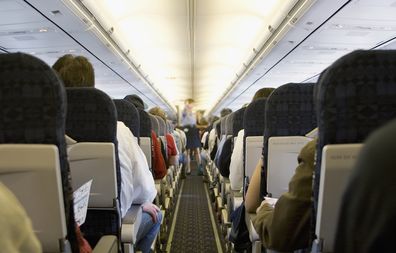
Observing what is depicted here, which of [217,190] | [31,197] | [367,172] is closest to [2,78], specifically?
[31,197]

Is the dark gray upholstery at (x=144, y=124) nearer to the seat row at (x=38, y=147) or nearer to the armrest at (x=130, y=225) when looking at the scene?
the armrest at (x=130, y=225)

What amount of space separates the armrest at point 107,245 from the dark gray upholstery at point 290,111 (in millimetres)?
1053

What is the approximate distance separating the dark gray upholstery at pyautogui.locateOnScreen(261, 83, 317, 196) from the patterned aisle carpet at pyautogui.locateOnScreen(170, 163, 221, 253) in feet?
8.52

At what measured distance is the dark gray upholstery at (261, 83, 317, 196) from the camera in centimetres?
219

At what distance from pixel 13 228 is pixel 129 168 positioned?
1.58 metres

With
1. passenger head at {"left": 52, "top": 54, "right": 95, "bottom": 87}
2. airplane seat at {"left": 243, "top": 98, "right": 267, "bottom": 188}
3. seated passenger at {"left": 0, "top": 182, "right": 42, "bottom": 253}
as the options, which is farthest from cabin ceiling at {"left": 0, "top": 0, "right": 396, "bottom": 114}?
seated passenger at {"left": 0, "top": 182, "right": 42, "bottom": 253}

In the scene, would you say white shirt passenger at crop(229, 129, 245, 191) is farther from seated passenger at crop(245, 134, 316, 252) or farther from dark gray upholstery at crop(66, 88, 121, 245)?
seated passenger at crop(245, 134, 316, 252)

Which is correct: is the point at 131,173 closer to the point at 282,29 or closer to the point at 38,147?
the point at 38,147

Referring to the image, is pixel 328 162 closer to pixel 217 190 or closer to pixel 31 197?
pixel 31 197

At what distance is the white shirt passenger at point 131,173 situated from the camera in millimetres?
2348

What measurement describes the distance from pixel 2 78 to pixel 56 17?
11.7 feet

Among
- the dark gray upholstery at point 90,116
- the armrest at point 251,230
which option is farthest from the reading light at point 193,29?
the armrest at point 251,230

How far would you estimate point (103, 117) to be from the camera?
6.57 ft

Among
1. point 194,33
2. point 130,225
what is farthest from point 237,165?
point 194,33
